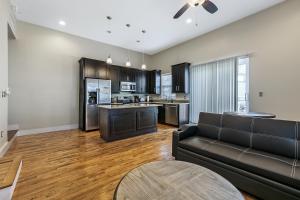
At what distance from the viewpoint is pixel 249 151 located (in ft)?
6.35

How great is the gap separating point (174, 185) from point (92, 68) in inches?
188

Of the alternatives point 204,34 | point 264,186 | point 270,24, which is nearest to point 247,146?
point 264,186

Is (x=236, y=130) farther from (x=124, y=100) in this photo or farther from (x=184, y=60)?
(x=124, y=100)

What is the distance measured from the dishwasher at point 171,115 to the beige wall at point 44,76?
3.47 metres

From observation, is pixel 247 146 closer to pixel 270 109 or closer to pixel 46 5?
pixel 270 109

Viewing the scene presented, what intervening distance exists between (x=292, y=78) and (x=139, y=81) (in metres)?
5.13

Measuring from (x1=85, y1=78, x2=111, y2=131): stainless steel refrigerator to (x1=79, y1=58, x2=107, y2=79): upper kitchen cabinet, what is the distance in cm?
20

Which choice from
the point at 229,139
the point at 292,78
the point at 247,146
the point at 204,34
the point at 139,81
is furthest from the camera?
the point at 139,81

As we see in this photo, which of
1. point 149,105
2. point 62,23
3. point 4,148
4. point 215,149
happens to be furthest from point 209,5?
point 4,148

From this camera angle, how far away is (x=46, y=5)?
3473mm

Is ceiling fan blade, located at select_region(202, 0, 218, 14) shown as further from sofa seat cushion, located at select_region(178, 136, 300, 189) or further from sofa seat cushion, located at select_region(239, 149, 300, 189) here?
sofa seat cushion, located at select_region(239, 149, 300, 189)

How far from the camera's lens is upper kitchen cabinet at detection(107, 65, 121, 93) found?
225 inches

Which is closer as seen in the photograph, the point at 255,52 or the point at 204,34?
the point at 255,52

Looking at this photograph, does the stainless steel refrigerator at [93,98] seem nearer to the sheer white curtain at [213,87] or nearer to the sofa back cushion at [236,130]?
the sheer white curtain at [213,87]
